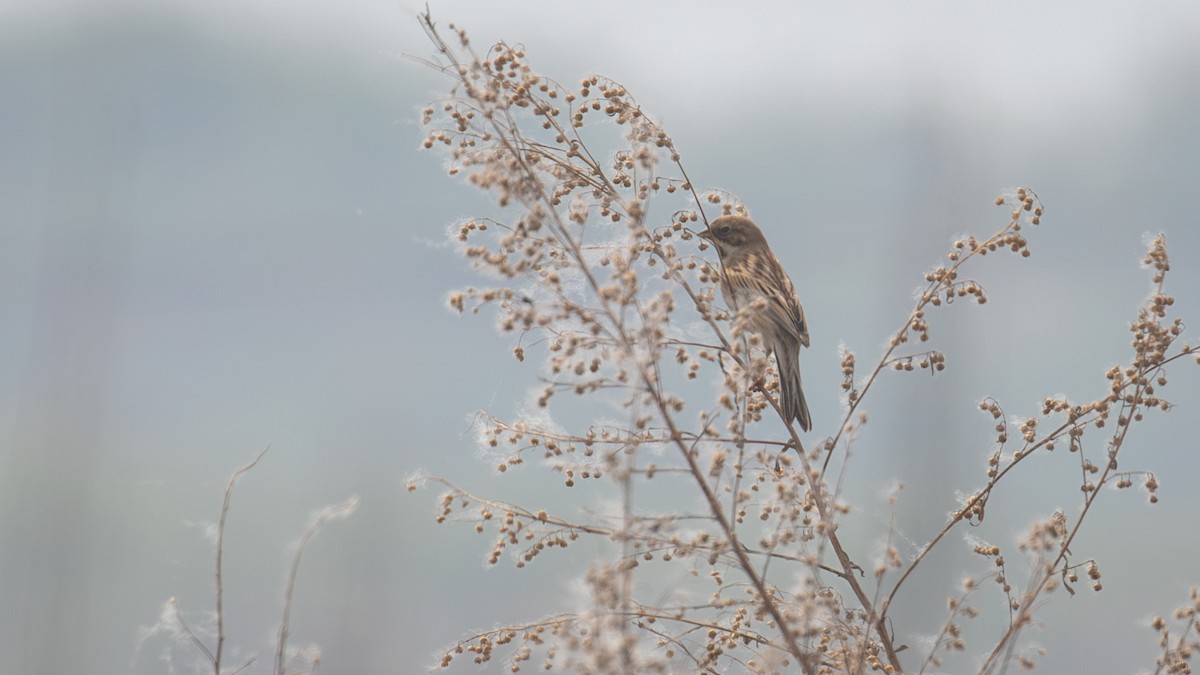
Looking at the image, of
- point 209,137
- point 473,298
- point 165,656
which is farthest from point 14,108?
point 473,298

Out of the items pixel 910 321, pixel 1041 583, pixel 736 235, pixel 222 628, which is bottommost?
pixel 222 628

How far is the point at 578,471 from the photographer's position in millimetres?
788

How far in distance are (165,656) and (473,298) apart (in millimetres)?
390

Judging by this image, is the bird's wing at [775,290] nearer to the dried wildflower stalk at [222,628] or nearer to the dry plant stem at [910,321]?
the dry plant stem at [910,321]

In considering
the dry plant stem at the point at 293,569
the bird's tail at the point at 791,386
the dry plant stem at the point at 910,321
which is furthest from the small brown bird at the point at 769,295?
the dry plant stem at the point at 293,569

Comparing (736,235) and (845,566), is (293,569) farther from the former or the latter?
(736,235)

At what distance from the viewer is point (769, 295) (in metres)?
A: 1.19

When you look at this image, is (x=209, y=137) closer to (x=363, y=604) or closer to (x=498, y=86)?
(x=363, y=604)

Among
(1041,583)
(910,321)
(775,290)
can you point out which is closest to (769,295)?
(775,290)

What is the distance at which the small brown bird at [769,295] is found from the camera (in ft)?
3.63

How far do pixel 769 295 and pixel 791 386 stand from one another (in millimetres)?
122

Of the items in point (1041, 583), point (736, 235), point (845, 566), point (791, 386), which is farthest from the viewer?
point (736, 235)

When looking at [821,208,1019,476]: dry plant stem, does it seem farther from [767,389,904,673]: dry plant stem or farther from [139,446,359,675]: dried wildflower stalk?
[139,446,359,675]: dried wildflower stalk

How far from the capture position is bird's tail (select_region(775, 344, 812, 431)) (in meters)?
1.07
